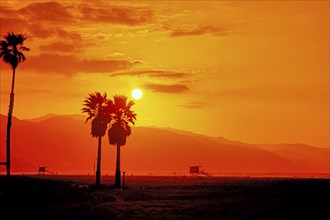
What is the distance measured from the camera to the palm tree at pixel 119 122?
108625 millimetres

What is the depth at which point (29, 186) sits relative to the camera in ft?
224

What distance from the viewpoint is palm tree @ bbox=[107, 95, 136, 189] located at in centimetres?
10862

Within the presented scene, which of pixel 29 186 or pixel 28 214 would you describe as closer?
pixel 28 214

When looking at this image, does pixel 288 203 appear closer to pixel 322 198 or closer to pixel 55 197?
pixel 322 198

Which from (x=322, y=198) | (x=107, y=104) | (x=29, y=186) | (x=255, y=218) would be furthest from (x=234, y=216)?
(x=107, y=104)

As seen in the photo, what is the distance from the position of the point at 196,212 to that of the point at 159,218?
6272mm

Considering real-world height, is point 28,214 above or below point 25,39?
below

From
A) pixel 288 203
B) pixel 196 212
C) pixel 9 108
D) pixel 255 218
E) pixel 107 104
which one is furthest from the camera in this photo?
pixel 107 104

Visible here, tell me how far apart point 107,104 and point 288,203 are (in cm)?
5170

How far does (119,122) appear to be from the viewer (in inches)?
4323

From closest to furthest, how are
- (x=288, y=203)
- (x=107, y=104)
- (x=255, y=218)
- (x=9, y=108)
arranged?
(x=255, y=218), (x=288, y=203), (x=9, y=108), (x=107, y=104)

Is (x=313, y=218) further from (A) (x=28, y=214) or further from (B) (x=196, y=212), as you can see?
(A) (x=28, y=214)

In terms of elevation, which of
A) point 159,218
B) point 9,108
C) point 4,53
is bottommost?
point 159,218

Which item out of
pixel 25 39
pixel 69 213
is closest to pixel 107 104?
pixel 25 39
